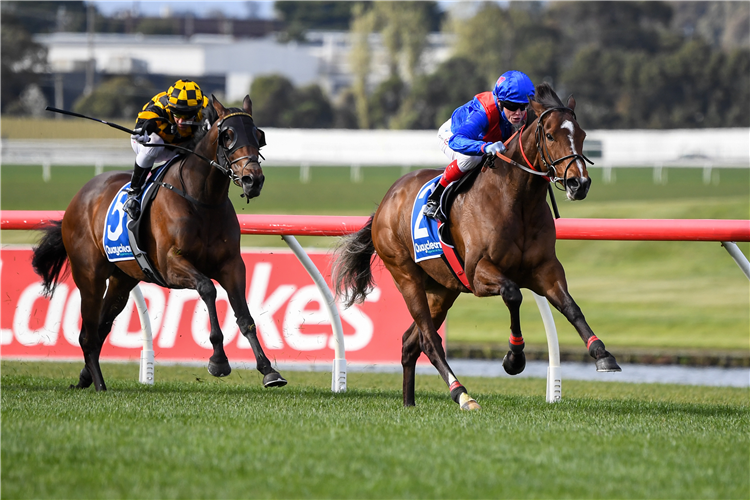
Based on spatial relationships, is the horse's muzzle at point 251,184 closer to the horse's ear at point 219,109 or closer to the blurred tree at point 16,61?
the horse's ear at point 219,109

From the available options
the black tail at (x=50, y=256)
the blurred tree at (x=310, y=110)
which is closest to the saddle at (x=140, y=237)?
the black tail at (x=50, y=256)

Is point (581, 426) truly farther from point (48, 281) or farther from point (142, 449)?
point (48, 281)

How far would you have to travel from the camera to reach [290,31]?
83.1 m

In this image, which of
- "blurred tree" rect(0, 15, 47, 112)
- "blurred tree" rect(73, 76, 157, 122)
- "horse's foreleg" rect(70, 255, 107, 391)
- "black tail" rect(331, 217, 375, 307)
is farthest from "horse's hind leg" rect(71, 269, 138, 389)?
"blurred tree" rect(0, 15, 47, 112)

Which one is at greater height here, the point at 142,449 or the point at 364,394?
the point at 142,449

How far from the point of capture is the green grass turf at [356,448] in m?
3.38

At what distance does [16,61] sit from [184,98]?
4783cm

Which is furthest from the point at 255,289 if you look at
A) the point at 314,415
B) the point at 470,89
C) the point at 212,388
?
the point at 470,89

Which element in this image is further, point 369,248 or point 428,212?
point 369,248

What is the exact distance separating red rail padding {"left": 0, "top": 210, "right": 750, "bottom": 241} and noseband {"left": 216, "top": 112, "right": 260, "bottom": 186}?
1.14 metres

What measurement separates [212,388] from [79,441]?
280 cm

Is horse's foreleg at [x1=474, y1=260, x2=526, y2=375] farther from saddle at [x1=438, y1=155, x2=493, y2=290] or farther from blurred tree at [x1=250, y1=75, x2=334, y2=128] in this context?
blurred tree at [x1=250, y1=75, x2=334, y2=128]

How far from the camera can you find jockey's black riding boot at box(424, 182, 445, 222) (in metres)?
5.69

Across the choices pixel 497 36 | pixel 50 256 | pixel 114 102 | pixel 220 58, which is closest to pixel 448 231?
pixel 50 256
